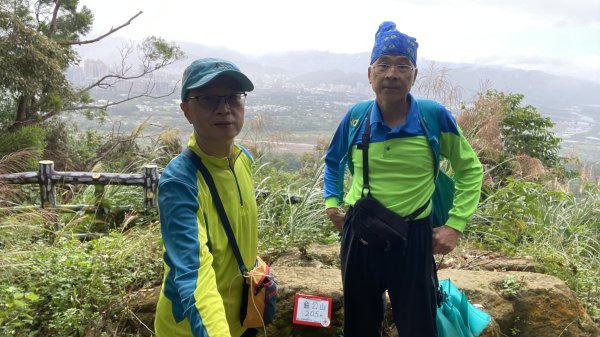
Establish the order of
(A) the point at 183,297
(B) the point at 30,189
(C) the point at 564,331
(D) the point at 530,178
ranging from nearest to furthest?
(A) the point at 183,297, (C) the point at 564,331, (B) the point at 30,189, (D) the point at 530,178

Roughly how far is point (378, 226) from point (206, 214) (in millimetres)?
804

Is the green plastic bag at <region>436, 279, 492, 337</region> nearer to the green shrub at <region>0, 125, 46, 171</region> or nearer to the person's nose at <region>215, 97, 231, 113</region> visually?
the person's nose at <region>215, 97, 231, 113</region>

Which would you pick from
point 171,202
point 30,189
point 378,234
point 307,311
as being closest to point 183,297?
point 171,202

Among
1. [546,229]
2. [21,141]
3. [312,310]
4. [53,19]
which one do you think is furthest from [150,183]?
[53,19]

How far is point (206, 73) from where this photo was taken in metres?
1.36


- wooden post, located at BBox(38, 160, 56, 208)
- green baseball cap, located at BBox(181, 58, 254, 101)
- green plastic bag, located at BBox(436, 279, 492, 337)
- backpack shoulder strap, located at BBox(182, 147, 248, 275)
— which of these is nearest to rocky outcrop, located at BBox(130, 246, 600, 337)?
green plastic bag, located at BBox(436, 279, 492, 337)

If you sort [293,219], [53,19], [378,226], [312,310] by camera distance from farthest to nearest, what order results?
[53,19], [293,219], [312,310], [378,226]

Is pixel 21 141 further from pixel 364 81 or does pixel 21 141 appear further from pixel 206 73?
pixel 364 81

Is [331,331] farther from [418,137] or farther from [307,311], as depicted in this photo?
[418,137]

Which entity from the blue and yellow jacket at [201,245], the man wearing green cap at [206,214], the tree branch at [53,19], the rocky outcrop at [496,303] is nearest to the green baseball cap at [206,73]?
the man wearing green cap at [206,214]

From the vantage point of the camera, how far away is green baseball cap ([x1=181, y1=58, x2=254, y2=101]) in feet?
4.39

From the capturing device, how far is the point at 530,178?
542cm

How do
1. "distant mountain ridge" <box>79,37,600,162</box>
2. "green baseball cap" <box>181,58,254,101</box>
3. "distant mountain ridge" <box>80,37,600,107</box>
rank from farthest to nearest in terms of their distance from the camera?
"distant mountain ridge" <box>80,37,600,107</box>
"distant mountain ridge" <box>79,37,600,162</box>
"green baseball cap" <box>181,58,254,101</box>

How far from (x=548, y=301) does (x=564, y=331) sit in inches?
7.3
